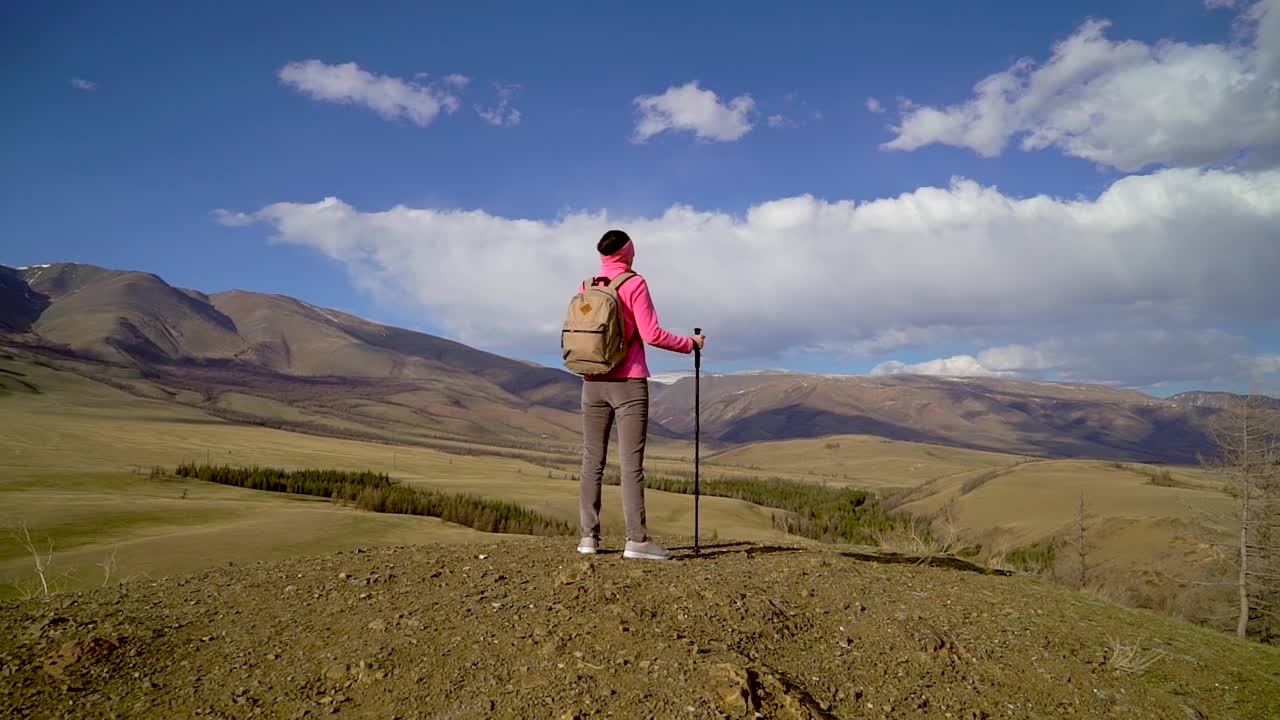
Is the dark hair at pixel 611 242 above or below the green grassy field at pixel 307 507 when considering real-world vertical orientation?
above

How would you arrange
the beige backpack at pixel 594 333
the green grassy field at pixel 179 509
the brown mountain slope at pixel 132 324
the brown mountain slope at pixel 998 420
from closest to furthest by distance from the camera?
the beige backpack at pixel 594 333 → the green grassy field at pixel 179 509 → the brown mountain slope at pixel 132 324 → the brown mountain slope at pixel 998 420

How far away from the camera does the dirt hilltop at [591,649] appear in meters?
2.98

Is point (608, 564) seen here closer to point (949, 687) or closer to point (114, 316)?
point (949, 687)

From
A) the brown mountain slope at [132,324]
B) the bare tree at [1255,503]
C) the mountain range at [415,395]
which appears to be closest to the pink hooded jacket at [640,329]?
the bare tree at [1255,503]

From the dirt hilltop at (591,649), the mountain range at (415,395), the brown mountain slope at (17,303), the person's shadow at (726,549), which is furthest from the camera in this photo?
the brown mountain slope at (17,303)

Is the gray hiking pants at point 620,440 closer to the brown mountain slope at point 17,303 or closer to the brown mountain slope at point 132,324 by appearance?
the brown mountain slope at point 132,324

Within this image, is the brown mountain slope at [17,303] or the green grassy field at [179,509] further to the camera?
the brown mountain slope at [17,303]

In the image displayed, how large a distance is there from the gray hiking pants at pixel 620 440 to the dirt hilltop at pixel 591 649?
1.67 ft

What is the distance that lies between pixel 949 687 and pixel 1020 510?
2115cm

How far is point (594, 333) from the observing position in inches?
207

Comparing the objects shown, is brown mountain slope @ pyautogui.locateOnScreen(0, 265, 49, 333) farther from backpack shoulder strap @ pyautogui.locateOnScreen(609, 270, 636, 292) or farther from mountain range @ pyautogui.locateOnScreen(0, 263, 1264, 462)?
backpack shoulder strap @ pyautogui.locateOnScreen(609, 270, 636, 292)

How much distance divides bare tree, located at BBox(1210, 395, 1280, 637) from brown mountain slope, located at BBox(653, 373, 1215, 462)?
119530mm

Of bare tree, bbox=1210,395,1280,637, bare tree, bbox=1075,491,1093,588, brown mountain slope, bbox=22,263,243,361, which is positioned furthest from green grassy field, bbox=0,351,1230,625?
brown mountain slope, bbox=22,263,243,361

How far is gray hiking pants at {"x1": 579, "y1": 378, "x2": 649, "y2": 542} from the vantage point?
5.53m
